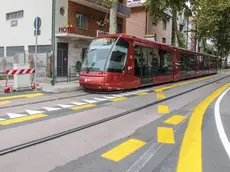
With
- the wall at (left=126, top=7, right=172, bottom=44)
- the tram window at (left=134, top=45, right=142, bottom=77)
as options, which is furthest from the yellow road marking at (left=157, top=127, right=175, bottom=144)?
the wall at (left=126, top=7, right=172, bottom=44)

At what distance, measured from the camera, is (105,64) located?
12.7 m

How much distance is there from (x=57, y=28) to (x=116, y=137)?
16952 mm

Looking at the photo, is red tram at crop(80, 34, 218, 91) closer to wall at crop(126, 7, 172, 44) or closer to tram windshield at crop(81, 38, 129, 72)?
tram windshield at crop(81, 38, 129, 72)

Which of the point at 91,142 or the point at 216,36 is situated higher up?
the point at 216,36

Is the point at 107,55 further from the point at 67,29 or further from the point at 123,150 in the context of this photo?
the point at 67,29

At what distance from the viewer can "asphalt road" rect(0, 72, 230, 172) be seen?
439 cm

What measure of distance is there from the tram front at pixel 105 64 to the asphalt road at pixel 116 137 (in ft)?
9.25

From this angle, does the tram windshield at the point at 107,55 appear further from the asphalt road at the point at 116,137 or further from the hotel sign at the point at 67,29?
the hotel sign at the point at 67,29

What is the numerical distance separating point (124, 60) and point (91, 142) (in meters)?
8.31

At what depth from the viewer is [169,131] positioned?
6516 mm

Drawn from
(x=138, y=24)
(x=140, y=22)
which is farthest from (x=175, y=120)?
(x=138, y=24)

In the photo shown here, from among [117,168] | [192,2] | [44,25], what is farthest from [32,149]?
[192,2]

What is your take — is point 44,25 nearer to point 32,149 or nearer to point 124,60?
point 124,60

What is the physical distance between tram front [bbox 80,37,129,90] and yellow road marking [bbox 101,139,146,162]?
7211 millimetres
